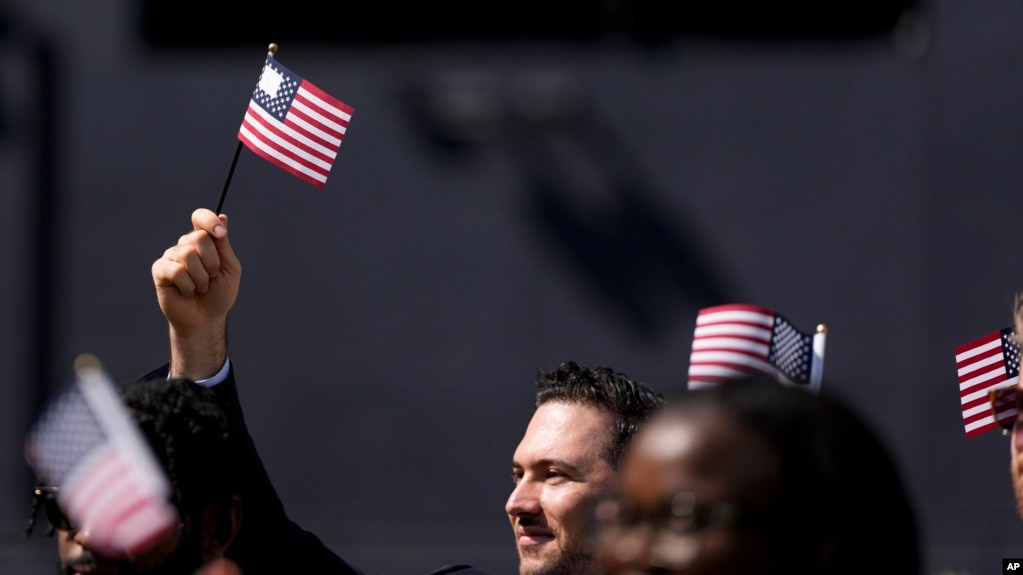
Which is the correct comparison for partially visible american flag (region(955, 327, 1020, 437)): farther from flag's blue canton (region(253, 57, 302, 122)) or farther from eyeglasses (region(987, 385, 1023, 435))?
flag's blue canton (region(253, 57, 302, 122))

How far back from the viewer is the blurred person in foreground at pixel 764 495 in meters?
1.68

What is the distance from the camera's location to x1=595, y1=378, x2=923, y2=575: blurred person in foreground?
1685 millimetres

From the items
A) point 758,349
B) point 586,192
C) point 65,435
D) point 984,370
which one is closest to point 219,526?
point 65,435

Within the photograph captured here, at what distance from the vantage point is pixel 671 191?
10.0 metres

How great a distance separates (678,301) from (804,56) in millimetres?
1738

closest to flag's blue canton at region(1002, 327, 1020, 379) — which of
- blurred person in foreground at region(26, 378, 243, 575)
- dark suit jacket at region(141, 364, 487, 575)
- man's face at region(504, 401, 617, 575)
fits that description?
man's face at region(504, 401, 617, 575)

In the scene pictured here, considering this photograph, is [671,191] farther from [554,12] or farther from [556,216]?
[554,12]

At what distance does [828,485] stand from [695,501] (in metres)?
0.14

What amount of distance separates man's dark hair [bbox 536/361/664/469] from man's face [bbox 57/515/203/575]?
1.53 m

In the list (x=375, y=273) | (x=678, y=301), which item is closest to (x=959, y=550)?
(x=678, y=301)

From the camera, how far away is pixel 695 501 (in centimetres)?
169

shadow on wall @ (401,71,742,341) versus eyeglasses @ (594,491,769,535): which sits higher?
shadow on wall @ (401,71,742,341)

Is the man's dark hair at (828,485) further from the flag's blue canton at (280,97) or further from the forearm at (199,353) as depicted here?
the flag's blue canton at (280,97)

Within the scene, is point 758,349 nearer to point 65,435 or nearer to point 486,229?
point 65,435
